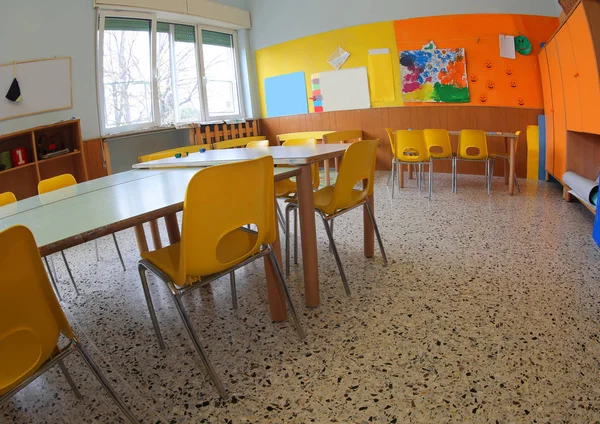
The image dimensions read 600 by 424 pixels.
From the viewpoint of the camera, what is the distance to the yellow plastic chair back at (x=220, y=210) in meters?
1.36

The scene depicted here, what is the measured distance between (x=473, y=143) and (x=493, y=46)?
151 centimetres

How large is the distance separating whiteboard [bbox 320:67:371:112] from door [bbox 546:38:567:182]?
2.36m

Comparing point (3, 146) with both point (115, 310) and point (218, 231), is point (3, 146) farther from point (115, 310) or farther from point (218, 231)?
point (218, 231)

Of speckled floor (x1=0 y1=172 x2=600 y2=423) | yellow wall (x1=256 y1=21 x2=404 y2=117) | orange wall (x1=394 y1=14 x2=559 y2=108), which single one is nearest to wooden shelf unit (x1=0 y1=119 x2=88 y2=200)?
speckled floor (x1=0 y1=172 x2=600 y2=423)

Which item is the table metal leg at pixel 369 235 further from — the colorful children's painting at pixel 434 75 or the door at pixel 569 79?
the colorful children's painting at pixel 434 75

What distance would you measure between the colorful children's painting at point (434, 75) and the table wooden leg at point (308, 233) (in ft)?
13.2

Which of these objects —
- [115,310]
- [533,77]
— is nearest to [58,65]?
[115,310]

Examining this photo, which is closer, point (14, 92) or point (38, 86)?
point (14, 92)

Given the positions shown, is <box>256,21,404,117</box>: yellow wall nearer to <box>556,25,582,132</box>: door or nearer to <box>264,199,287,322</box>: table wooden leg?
<box>556,25,582,132</box>: door

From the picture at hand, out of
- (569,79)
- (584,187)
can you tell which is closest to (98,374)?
(584,187)

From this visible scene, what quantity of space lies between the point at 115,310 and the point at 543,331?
2.18 meters

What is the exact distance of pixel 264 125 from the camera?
281 inches

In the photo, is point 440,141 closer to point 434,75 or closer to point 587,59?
point 434,75

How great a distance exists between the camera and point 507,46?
16.0 feet
